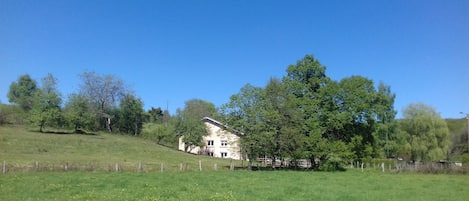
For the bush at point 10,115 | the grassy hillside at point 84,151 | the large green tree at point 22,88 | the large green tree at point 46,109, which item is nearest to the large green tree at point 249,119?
the grassy hillside at point 84,151

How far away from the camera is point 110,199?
16.3 meters

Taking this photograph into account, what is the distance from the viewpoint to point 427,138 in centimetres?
6938

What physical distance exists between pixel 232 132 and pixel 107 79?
193ft

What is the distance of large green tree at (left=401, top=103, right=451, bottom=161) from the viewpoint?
6869cm

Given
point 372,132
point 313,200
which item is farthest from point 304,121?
point 313,200

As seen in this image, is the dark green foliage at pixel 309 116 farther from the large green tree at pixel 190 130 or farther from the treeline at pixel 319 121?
the large green tree at pixel 190 130

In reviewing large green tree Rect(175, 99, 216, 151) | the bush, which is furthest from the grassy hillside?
the bush

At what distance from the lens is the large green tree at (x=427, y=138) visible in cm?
6869

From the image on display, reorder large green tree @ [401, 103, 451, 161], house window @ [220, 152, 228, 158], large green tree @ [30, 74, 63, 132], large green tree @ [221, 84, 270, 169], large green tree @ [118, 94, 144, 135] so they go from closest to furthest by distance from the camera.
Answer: large green tree @ [221, 84, 270, 169] → large green tree @ [401, 103, 451, 161] → large green tree @ [30, 74, 63, 132] → house window @ [220, 152, 228, 158] → large green tree @ [118, 94, 144, 135]

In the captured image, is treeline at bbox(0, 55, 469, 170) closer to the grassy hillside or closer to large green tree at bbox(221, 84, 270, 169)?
large green tree at bbox(221, 84, 270, 169)

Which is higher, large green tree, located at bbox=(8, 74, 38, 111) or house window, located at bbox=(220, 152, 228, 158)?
large green tree, located at bbox=(8, 74, 38, 111)

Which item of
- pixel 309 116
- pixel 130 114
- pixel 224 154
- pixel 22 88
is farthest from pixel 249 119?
pixel 22 88

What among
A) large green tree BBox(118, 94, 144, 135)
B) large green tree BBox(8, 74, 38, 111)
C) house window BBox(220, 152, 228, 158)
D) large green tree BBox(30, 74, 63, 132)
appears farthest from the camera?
large green tree BBox(8, 74, 38, 111)

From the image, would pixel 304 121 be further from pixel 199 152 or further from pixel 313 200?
pixel 199 152
